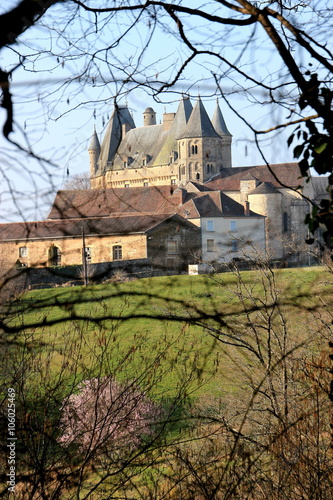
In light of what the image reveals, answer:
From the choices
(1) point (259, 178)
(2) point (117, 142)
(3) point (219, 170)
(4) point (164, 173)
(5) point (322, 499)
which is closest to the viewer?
(2) point (117, 142)

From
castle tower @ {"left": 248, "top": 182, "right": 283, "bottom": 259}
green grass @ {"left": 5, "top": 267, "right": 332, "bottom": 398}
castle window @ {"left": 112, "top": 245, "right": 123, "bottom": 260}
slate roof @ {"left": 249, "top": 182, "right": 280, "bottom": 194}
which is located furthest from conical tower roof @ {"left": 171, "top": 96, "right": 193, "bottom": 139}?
green grass @ {"left": 5, "top": 267, "right": 332, "bottom": 398}

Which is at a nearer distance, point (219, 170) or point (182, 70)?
point (182, 70)

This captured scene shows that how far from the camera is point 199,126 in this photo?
6050 cm

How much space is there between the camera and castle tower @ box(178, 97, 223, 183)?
194 ft

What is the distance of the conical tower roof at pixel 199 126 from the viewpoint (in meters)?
60.5

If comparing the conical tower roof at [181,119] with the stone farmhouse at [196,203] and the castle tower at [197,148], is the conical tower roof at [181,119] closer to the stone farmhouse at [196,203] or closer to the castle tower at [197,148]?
the stone farmhouse at [196,203]

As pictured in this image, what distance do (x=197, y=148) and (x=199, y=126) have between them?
6.69 ft

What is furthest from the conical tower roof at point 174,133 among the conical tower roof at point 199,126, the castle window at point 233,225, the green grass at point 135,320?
the green grass at point 135,320

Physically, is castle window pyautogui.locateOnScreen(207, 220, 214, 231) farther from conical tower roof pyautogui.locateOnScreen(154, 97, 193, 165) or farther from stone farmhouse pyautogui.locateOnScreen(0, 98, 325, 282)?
conical tower roof pyautogui.locateOnScreen(154, 97, 193, 165)

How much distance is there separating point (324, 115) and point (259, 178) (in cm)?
5180

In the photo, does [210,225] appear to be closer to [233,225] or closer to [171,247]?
[233,225]

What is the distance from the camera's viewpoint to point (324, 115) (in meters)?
1.89

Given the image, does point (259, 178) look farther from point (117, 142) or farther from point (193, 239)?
point (117, 142)

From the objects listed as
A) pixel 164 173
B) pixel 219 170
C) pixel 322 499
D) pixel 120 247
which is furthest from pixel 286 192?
pixel 322 499
